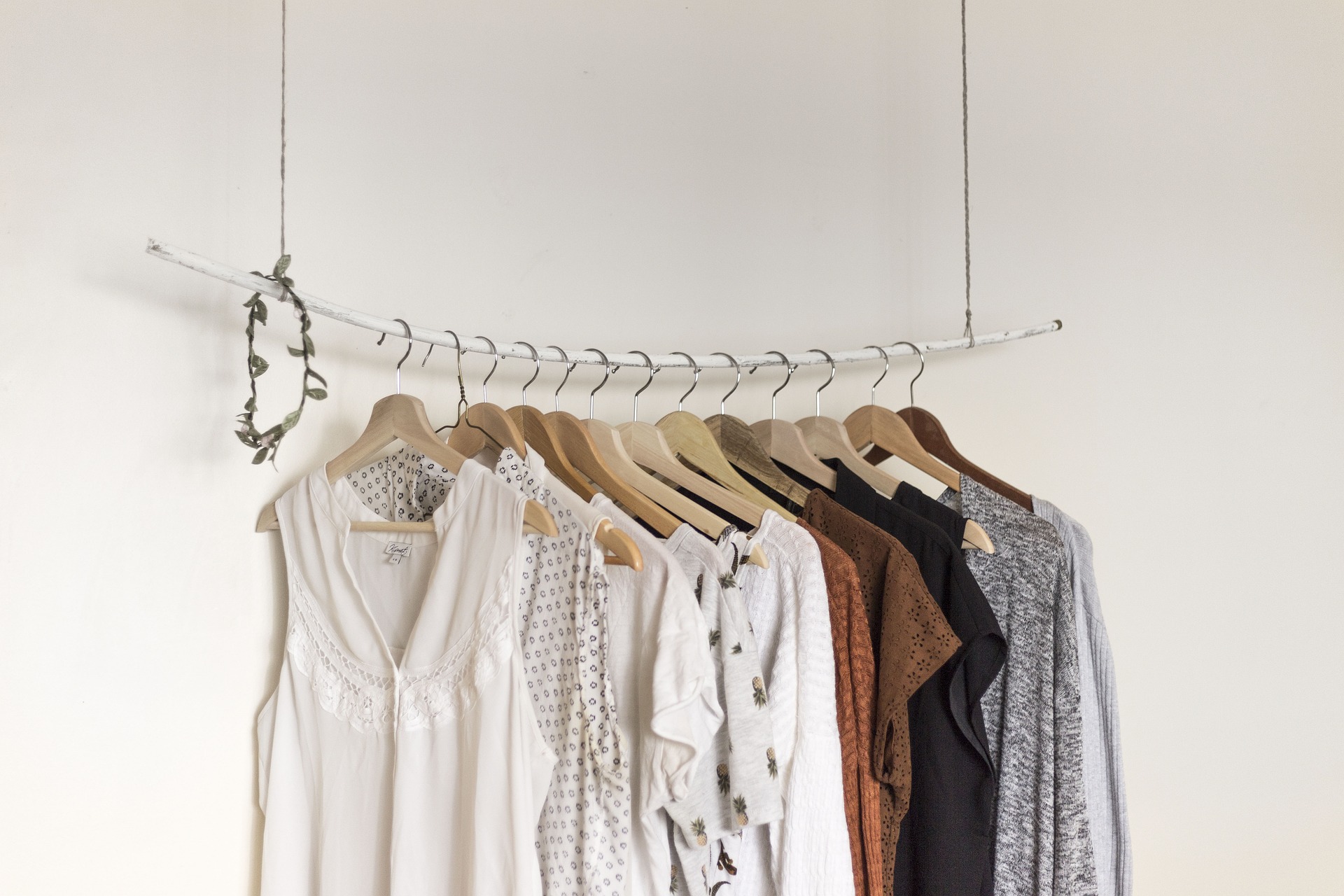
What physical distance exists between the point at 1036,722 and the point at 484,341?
2.92ft

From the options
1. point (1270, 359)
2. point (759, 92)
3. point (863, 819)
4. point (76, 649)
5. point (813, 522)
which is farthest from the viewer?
point (759, 92)

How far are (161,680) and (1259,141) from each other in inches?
78.5

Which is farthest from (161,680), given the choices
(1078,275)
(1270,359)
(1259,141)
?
(1259,141)

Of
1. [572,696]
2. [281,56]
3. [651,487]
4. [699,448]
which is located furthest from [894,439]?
[281,56]

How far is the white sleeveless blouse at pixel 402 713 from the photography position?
1124 mm

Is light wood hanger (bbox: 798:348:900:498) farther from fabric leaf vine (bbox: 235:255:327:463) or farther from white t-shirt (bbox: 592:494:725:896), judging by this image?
fabric leaf vine (bbox: 235:255:327:463)

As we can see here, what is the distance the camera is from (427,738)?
46.7 inches

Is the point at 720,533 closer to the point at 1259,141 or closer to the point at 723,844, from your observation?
the point at 723,844

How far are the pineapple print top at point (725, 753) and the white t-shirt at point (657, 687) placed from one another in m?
0.03

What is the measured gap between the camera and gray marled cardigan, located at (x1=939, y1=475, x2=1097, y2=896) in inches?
50.1

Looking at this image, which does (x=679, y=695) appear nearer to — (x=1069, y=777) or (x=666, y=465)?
(x=666, y=465)

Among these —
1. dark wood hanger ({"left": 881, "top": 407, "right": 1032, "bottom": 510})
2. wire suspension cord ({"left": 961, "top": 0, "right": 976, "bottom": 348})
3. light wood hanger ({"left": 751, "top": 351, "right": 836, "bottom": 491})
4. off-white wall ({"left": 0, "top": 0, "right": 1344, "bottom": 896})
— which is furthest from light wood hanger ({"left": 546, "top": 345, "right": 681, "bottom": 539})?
wire suspension cord ({"left": 961, "top": 0, "right": 976, "bottom": 348})

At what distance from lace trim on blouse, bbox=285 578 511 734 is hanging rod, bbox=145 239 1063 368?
354 millimetres

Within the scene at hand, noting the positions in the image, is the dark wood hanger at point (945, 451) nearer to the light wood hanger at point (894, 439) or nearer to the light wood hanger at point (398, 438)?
the light wood hanger at point (894, 439)
